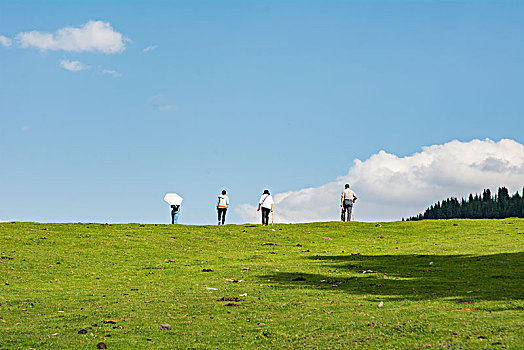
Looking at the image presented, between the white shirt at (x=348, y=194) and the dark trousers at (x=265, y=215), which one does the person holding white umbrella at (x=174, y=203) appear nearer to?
the dark trousers at (x=265, y=215)

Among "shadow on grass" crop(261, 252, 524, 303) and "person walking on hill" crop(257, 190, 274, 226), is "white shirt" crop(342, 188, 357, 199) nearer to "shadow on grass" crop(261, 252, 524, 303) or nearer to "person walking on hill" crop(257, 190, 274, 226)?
"person walking on hill" crop(257, 190, 274, 226)

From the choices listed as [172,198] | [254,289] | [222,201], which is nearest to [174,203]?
[172,198]

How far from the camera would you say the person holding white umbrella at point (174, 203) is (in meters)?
49.3

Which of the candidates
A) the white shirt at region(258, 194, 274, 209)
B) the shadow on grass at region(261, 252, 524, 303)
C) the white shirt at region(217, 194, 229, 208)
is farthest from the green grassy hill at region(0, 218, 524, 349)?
the white shirt at region(217, 194, 229, 208)

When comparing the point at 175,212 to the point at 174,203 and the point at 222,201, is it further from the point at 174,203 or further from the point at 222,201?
the point at 222,201

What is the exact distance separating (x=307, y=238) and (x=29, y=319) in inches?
1105

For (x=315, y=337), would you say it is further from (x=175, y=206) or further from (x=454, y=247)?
(x=175, y=206)

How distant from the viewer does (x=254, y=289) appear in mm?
20609

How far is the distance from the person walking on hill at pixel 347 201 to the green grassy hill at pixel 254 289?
7987 mm

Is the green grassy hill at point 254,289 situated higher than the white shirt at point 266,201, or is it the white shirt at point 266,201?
the white shirt at point 266,201

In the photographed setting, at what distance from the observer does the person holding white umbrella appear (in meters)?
49.3

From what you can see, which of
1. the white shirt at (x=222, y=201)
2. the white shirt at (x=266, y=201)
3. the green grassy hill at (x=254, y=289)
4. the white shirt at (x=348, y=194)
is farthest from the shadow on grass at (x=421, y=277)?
the white shirt at (x=348, y=194)

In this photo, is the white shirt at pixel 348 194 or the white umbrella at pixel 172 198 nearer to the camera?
the white umbrella at pixel 172 198

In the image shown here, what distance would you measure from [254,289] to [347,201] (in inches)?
1289
